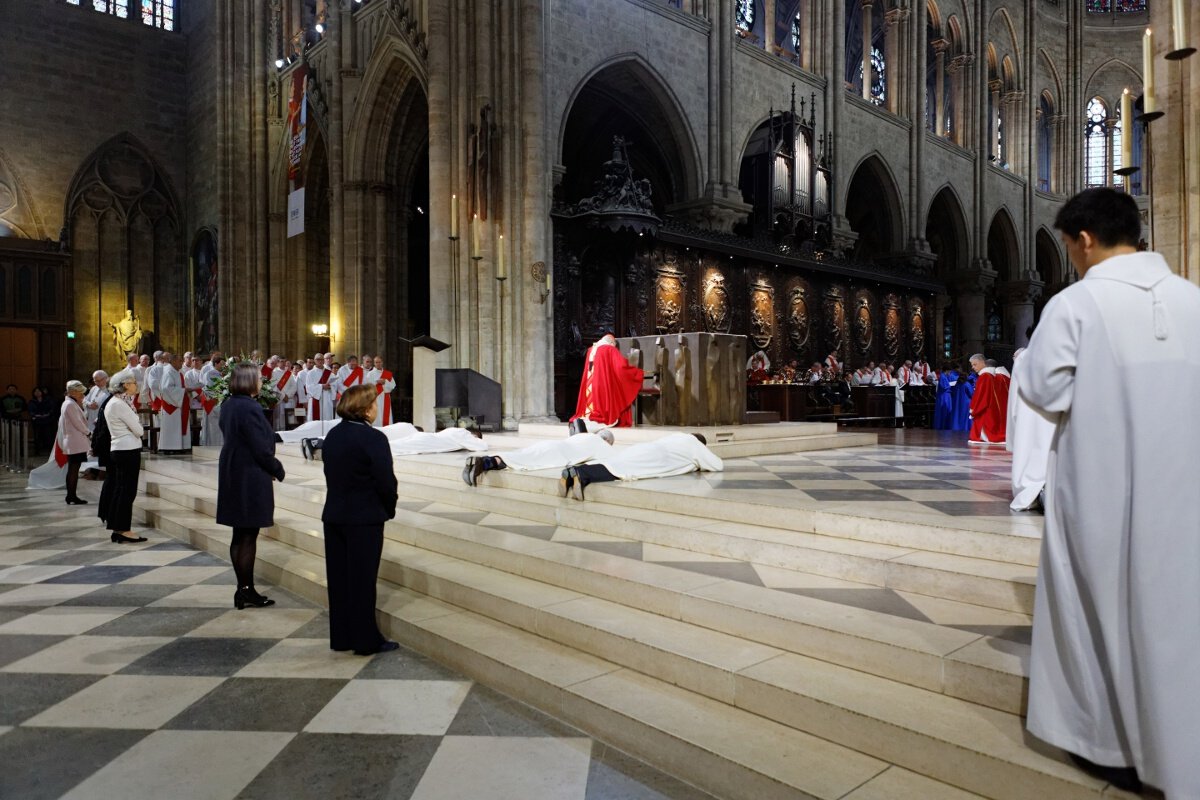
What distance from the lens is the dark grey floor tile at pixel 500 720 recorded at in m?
3.38

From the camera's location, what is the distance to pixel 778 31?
1153 inches

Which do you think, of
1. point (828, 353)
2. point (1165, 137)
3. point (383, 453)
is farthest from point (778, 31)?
point (383, 453)

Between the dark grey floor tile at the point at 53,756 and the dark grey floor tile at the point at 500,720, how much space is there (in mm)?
1372

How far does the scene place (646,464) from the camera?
22.5 ft

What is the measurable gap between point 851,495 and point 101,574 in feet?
19.8

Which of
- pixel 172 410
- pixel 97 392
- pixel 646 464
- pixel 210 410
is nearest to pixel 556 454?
pixel 646 464

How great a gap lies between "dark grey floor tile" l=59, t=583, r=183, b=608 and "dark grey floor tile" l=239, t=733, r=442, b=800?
2.77 metres

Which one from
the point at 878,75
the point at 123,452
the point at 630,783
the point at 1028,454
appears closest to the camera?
the point at 630,783

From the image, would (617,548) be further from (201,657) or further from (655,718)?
(201,657)

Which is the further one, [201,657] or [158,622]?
[158,622]

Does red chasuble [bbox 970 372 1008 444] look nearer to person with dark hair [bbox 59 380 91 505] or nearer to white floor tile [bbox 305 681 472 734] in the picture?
white floor tile [bbox 305 681 472 734]

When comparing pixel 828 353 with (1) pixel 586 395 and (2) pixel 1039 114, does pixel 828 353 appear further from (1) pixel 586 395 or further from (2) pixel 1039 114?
(2) pixel 1039 114

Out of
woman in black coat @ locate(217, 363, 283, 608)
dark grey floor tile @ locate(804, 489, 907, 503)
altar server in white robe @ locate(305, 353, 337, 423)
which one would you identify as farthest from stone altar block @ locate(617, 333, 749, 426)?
altar server in white robe @ locate(305, 353, 337, 423)

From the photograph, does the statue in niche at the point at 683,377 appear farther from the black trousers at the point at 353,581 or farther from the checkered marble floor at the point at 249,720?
the black trousers at the point at 353,581
